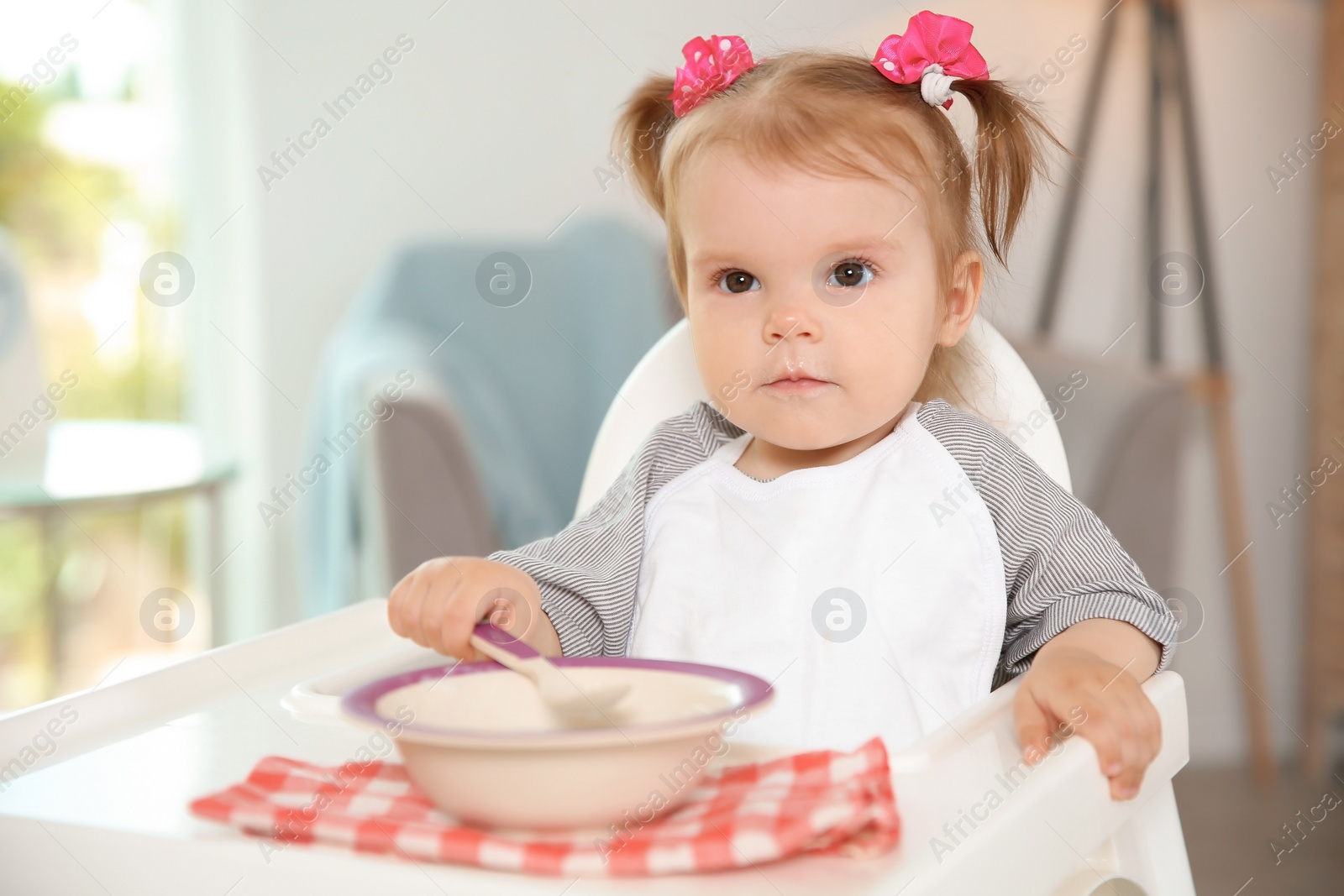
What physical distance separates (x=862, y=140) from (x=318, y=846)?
59cm

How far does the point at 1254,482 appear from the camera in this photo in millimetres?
2172

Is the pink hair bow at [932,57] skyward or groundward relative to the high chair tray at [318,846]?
skyward

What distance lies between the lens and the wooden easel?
2031mm

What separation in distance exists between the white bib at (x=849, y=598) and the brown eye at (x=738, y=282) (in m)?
0.14

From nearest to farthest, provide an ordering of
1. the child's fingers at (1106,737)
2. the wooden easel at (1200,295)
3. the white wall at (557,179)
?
the child's fingers at (1106,737)
the wooden easel at (1200,295)
the white wall at (557,179)

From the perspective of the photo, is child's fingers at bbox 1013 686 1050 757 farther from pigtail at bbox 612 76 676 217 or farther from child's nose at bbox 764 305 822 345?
pigtail at bbox 612 76 676 217

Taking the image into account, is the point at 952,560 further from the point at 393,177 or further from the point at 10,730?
the point at 393,177

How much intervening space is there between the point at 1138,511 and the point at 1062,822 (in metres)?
1.24

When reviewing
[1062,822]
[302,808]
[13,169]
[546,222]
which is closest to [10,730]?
[302,808]

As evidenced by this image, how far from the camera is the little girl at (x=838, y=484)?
774 millimetres

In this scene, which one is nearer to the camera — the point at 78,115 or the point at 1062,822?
the point at 1062,822

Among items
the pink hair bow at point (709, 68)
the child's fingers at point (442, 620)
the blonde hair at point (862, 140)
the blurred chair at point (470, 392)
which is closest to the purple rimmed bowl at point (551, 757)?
the child's fingers at point (442, 620)

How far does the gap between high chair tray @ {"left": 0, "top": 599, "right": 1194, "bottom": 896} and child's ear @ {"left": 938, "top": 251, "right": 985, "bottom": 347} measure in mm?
335

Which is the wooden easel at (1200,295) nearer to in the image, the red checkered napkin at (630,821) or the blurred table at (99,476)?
the blurred table at (99,476)
